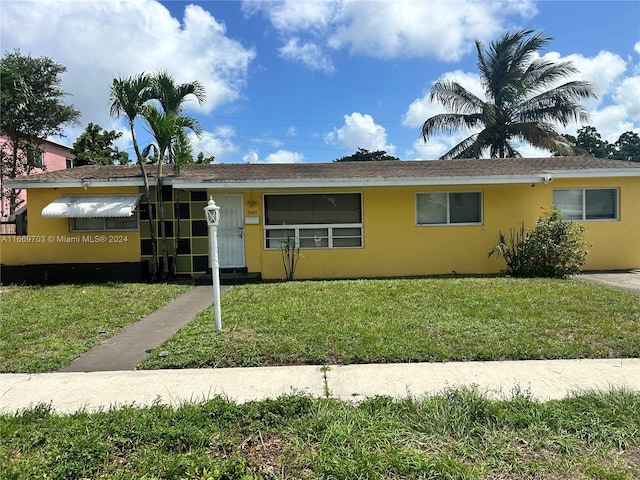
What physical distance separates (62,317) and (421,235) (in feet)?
27.7

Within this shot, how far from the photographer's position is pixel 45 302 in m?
7.63

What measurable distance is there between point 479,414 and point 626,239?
434 inches

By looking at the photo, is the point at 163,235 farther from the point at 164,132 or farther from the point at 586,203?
the point at 586,203

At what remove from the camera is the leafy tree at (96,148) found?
2492cm

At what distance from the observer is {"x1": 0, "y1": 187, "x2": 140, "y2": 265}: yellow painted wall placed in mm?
10633

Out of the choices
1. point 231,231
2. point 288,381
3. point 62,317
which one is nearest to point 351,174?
point 231,231

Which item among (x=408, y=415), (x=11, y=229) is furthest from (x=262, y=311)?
(x=11, y=229)

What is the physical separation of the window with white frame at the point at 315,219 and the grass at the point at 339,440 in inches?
302

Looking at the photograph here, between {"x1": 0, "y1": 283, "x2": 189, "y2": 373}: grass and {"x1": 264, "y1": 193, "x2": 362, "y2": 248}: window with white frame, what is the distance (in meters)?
3.13

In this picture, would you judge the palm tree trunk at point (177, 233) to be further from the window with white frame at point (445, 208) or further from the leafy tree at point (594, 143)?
the leafy tree at point (594, 143)

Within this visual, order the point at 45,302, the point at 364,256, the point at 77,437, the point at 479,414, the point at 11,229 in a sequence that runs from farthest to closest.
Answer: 1. the point at 11,229
2. the point at 364,256
3. the point at 45,302
4. the point at 479,414
5. the point at 77,437

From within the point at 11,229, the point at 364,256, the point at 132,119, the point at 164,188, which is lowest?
the point at 364,256

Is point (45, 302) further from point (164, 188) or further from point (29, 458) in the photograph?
point (29, 458)

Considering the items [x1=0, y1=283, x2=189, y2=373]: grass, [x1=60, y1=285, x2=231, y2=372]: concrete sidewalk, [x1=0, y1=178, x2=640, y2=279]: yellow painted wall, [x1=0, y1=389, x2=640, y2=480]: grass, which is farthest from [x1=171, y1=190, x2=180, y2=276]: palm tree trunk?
[x1=0, y1=389, x2=640, y2=480]: grass
